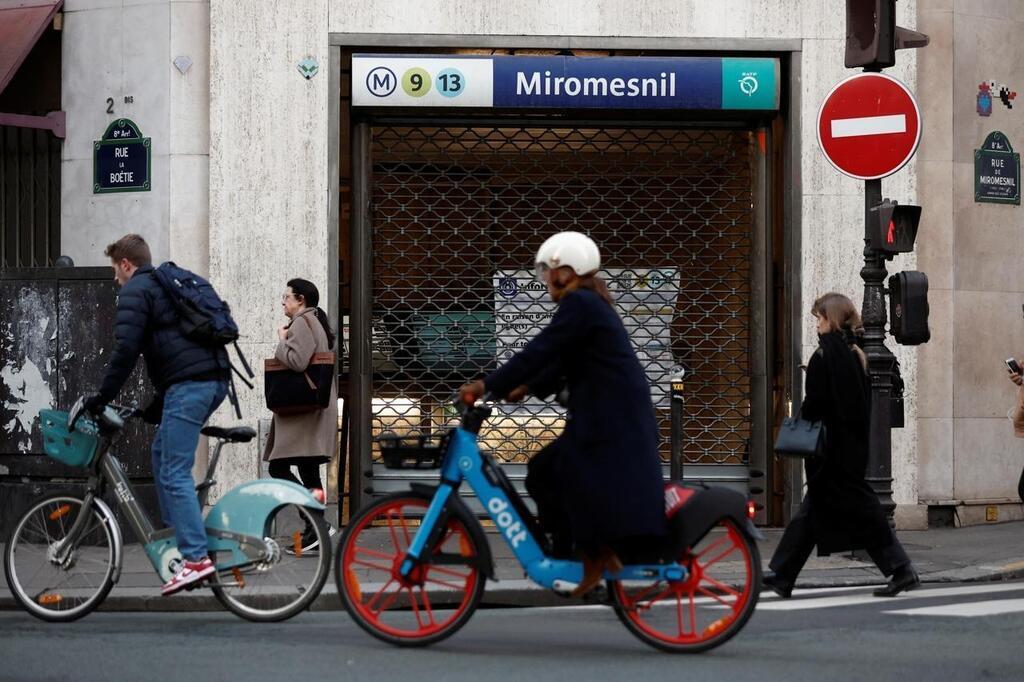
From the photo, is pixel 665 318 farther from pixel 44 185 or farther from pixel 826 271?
pixel 44 185

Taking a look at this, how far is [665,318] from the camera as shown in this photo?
13242 millimetres

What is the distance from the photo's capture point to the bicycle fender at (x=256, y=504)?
8023 mm

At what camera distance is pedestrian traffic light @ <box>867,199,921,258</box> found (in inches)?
408

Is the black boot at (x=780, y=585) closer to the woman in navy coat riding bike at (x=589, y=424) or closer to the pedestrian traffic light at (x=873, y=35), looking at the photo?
the woman in navy coat riding bike at (x=589, y=424)

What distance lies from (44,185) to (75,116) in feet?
2.30

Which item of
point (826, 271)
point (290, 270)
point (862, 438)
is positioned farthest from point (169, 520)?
point (826, 271)

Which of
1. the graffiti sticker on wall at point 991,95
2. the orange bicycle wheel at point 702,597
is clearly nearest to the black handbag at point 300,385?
the orange bicycle wheel at point 702,597

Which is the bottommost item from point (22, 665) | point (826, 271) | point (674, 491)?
point (22, 665)

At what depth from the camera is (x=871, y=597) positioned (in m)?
8.98

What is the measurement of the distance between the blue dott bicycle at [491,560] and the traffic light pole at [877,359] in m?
3.75

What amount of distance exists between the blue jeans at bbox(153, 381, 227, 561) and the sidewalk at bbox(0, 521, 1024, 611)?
87cm

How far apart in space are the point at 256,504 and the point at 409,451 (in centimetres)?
150

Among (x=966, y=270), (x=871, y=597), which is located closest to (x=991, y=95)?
(x=966, y=270)

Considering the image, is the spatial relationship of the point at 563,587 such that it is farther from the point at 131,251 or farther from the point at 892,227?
the point at 892,227
